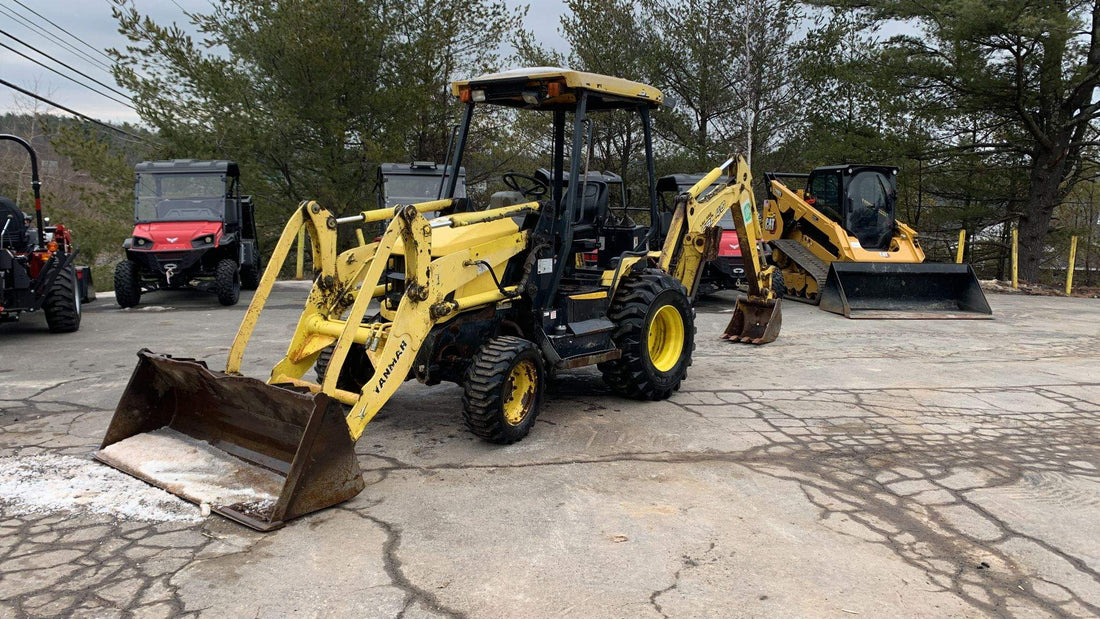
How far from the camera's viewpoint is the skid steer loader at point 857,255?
12.1m

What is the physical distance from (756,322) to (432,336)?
17.9ft

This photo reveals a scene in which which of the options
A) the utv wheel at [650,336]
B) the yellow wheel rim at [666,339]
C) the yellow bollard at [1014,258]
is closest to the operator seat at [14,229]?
the utv wheel at [650,336]

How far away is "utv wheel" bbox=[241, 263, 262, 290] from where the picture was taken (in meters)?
14.7

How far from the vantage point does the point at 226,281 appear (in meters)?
12.5

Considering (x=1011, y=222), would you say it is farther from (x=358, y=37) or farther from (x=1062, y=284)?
(x=358, y=37)

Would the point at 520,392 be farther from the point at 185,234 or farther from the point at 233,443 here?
the point at 185,234

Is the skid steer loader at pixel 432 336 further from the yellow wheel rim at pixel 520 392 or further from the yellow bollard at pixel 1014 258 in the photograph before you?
the yellow bollard at pixel 1014 258

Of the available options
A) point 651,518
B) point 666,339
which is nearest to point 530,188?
point 666,339

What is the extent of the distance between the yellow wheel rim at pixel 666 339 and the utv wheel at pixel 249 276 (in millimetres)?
9967

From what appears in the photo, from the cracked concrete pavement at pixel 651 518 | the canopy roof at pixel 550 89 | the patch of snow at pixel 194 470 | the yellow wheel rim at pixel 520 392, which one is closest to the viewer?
the cracked concrete pavement at pixel 651 518

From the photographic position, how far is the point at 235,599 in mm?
3201

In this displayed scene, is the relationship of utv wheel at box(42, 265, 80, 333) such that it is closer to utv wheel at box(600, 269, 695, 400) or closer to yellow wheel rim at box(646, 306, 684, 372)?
utv wheel at box(600, 269, 695, 400)

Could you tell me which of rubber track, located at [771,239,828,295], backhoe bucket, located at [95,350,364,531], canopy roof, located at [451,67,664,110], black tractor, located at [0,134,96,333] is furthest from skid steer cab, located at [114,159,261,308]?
rubber track, located at [771,239,828,295]

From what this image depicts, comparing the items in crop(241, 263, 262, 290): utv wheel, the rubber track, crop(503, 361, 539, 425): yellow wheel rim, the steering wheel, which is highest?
the steering wheel
